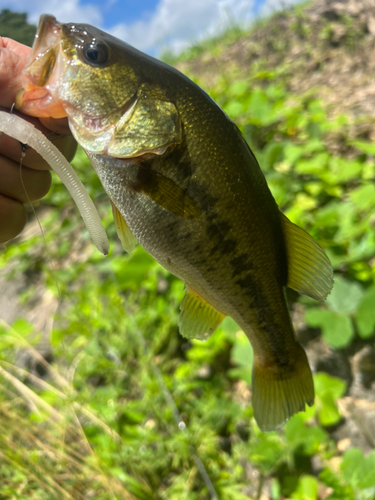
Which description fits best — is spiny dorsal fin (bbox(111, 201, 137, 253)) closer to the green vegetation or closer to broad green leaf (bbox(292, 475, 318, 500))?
the green vegetation

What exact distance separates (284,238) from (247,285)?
0.48 ft

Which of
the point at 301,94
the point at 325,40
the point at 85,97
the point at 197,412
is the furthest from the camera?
the point at 325,40

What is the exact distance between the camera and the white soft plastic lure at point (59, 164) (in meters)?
0.74

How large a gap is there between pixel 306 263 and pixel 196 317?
A: 31 centimetres

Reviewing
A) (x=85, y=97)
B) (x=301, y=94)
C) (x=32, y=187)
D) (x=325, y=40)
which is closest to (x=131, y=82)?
(x=85, y=97)

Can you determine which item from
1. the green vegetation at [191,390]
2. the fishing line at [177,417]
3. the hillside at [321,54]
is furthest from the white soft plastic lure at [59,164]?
the hillside at [321,54]

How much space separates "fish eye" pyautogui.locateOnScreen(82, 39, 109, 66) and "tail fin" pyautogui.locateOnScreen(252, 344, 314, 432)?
85 cm

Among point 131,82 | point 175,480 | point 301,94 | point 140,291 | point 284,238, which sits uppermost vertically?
point 301,94

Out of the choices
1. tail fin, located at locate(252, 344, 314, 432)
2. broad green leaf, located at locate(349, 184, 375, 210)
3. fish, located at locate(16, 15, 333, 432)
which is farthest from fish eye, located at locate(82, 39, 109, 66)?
broad green leaf, located at locate(349, 184, 375, 210)

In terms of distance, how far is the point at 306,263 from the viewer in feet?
2.89

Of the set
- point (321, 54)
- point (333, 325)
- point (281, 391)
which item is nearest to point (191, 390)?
point (333, 325)

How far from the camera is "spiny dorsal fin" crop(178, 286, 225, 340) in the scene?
3.07 ft

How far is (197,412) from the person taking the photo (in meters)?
1.93

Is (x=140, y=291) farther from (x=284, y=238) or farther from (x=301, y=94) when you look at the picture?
(x=301, y=94)
